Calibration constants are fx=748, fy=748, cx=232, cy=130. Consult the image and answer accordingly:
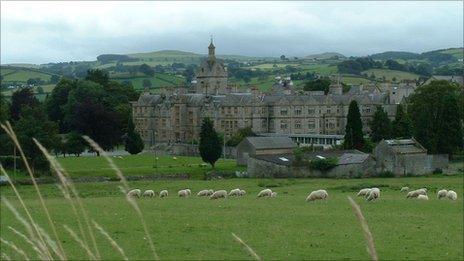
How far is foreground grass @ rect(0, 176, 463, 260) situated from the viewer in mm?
21750

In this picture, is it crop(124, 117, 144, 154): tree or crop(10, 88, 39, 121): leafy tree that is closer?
crop(124, 117, 144, 154): tree

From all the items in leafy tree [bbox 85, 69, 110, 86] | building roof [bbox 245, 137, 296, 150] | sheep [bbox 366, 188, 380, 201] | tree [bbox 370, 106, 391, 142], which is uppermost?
leafy tree [bbox 85, 69, 110, 86]

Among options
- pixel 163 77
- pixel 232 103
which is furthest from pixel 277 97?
pixel 163 77

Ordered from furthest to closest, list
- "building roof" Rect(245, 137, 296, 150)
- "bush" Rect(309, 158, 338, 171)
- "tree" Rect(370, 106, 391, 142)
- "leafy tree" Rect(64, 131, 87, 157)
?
"leafy tree" Rect(64, 131, 87, 157), "tree" Rect(370, 106, 391, 142), "building roof" Rect(245, 137, 296, 150), "bush" Rect(309, 158, 338, 171)

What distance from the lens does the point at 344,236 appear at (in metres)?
24.7

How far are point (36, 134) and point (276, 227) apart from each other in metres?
42.5

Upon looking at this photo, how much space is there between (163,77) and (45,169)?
430 feet

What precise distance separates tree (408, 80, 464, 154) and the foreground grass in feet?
89.5

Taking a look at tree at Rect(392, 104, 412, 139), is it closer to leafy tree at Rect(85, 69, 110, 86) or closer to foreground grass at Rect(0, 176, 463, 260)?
foreground grass at Rect(0, 176, 463, 260)

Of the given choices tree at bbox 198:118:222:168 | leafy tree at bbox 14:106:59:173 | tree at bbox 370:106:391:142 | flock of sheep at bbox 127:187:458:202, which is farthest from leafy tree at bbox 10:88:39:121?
flock of sheep at bbox 127:187:458:202

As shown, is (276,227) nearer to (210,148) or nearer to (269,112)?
(210,148)

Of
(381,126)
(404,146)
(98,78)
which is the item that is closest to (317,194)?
(404,146)

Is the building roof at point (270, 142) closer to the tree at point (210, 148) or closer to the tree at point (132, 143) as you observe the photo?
the tree at point (210, 148)

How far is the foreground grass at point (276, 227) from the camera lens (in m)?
21.8
